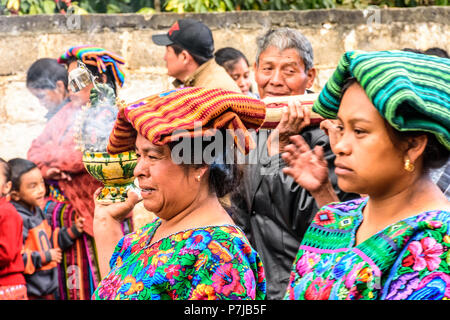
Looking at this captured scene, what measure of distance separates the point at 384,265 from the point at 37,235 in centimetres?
350

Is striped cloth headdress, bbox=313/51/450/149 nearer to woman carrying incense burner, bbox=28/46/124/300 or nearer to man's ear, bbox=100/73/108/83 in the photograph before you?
man's ear, bbox=100/73/108/83

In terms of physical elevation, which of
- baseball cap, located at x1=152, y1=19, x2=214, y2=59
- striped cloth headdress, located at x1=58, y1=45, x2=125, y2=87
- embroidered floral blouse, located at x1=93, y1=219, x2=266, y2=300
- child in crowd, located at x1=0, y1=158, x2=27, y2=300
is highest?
baseball cap, located at x1=152, y1=19, x2=214, y2=59

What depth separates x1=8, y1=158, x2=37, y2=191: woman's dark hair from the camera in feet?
16.8

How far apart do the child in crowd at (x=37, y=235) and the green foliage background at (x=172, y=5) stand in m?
2.03

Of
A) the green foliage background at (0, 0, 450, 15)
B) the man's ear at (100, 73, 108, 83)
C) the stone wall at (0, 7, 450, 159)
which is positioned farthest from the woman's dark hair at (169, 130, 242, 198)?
the green foliage background at (0, 0, 450, 15)

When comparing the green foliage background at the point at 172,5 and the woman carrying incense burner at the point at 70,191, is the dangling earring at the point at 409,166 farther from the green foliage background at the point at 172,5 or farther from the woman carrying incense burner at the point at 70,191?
the green foliage background at the point at 172,5

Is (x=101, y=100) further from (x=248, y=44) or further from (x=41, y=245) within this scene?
(x=248, y=44)

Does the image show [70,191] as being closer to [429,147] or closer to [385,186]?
[385,186]

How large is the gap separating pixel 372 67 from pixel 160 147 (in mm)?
828

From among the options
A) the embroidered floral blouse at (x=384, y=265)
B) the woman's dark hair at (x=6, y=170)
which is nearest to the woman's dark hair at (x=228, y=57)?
the woman's dark hair at (x=6, y=170)

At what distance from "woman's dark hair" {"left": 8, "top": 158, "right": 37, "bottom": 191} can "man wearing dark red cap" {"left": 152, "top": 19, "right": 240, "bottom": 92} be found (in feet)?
3.97

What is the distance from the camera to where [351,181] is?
2260 mm
